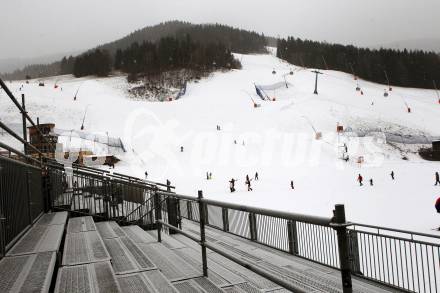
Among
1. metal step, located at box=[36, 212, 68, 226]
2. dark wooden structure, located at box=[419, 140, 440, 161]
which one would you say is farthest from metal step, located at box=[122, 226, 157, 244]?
dark wooden structure, located at box=[419, 140, 440, 161]

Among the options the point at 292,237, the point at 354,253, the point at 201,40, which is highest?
the point at 201,40

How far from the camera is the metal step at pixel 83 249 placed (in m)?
4.95

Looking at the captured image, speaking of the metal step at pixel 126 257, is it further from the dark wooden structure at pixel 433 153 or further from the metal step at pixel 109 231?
the dark wooden structure at pixel 433 153

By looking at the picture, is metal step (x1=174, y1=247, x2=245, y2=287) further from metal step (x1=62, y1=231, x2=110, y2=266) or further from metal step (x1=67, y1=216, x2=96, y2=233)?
metal step (x1=67, y1=216, x2=96, y2=233)

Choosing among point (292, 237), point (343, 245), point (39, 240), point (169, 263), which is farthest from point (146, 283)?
point (292, 237)

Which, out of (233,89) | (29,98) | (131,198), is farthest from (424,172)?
(29,98)

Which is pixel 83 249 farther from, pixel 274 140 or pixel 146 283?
pixel 274 140

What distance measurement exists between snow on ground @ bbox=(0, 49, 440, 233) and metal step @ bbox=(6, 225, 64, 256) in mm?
15339

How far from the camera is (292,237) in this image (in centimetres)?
1031

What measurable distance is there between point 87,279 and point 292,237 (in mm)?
7235

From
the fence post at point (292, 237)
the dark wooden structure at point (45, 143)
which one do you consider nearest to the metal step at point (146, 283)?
the dark wooden structure at point (45, 143)

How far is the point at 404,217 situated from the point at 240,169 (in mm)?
22333

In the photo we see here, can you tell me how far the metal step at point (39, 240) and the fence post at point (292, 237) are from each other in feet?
19.8

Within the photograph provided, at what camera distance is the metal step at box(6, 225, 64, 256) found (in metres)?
4.94
